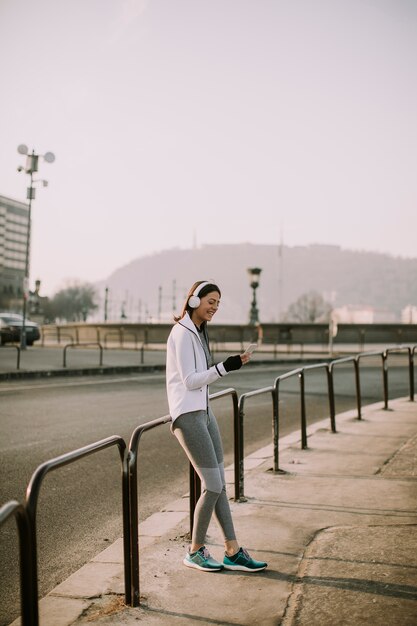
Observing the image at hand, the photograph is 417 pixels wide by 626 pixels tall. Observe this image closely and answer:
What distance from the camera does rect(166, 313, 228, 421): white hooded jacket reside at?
13.2 feet

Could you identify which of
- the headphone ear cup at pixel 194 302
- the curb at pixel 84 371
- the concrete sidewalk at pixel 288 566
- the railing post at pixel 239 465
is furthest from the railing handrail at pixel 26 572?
the curb at pixel 84 371

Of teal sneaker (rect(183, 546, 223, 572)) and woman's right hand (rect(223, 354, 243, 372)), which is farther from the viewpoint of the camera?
teal sneaker (rect(183, 546, 223, 572))

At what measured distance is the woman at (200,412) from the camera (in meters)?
4.09

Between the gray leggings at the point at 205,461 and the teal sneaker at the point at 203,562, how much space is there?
79 mm

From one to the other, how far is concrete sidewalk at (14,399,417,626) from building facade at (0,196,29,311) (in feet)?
542

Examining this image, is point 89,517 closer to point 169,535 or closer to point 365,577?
point 169,535

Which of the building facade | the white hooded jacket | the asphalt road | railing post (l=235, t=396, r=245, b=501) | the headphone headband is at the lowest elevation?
the asphalt road

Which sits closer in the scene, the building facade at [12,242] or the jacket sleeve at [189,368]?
the jacket sleeve at [189,368]

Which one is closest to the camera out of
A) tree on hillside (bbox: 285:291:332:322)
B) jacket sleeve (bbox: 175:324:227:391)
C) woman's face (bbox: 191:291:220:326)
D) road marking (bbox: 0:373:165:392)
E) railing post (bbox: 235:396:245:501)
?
jacket sleeve (bbox: 175:324:227:391)

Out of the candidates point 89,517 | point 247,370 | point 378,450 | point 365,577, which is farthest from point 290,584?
point 247,370

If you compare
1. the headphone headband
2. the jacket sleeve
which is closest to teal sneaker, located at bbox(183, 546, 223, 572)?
the jacket sleeve

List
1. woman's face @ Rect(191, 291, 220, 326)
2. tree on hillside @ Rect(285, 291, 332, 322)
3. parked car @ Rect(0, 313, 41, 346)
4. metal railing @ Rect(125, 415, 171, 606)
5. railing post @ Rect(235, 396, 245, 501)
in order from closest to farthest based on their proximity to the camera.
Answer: metal railing @ Rect(125, 415, 171, 606)
woman's face @ Rect(191, 291, 220, 326)
railing post @ Rect(235, 396, 245, 501)
parked car @ Rect(0, 313, 41, 346)
tree on hillside @ Rect(285, 291, 332, 322)

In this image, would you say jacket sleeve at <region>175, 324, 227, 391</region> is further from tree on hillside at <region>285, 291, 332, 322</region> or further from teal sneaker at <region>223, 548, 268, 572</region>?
tree on hillside at <region>285, 291, 332, 322</region>

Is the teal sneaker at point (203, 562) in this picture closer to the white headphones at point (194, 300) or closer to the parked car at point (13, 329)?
the white headphones at point (194, 300)
